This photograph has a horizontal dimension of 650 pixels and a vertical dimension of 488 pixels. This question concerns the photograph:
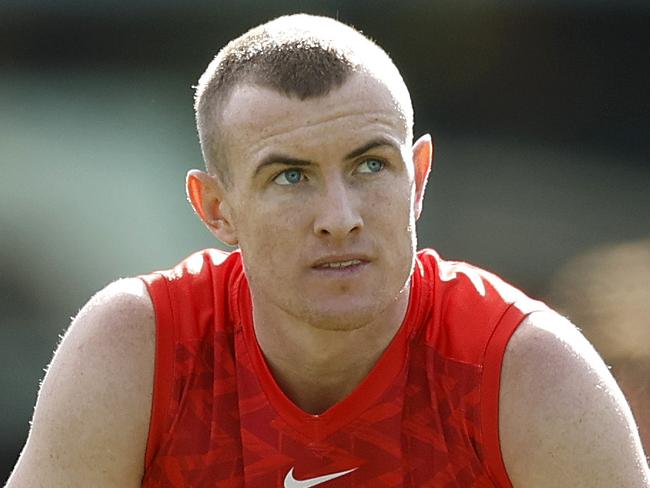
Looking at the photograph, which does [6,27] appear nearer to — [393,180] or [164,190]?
[164,190]

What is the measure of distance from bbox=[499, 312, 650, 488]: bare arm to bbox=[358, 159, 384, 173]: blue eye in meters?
0.55

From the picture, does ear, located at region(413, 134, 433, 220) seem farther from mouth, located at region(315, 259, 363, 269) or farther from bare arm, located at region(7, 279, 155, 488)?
bare arm, located at region(7, 279, 155, 488)

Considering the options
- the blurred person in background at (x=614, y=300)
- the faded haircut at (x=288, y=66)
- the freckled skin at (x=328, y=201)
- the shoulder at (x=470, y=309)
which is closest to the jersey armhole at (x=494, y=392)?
the shoulder at (x=470, y=309)

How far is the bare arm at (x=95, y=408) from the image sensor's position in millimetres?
3488

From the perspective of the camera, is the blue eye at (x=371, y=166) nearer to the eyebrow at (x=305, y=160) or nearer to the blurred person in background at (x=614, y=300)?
the eyebrow at (x=305, y=160)

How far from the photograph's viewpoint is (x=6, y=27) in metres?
6.43

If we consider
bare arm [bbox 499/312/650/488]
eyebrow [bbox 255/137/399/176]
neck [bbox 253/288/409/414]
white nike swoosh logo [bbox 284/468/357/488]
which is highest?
eyebrow [bbox 255/137/399/176]

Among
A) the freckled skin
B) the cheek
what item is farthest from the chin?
the cheek

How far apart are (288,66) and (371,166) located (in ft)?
1.13

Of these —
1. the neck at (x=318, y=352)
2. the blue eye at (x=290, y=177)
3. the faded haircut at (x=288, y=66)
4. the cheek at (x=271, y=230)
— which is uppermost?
the faded haircut at (x=288, y=66)

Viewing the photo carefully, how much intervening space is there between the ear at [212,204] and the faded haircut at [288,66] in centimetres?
Answer: 4

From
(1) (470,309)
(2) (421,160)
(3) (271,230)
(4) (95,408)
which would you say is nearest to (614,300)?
(2) (421,160)

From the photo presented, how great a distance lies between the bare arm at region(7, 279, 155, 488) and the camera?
3.49m

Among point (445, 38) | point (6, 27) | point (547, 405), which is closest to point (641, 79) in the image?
point (445, 38)
